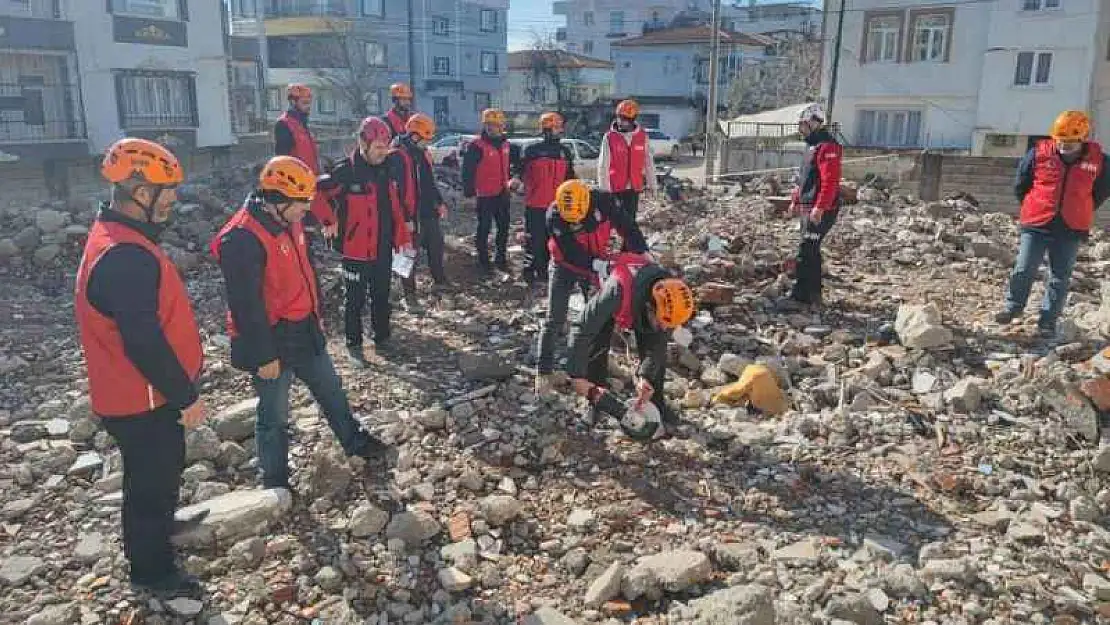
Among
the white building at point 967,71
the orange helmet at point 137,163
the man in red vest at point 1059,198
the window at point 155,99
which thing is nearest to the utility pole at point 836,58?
the white building at point 967,71

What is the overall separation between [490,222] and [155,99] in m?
17.8

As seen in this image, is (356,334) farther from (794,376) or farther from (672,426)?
(794,376)

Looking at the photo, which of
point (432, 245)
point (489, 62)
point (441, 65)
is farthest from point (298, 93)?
point (489, 62)

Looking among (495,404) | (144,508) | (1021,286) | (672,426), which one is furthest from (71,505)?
(1021,286)

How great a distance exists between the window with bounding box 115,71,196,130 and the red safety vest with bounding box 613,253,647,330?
21098 millimetres

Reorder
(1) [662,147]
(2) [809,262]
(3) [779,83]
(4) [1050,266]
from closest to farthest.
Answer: (4) [1050,266]
(2) [809,262]
(1) [662,147]
(3) [779,83]

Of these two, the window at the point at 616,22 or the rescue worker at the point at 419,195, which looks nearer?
the rescue worker at the point at 419,195

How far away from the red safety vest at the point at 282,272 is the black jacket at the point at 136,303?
579mm

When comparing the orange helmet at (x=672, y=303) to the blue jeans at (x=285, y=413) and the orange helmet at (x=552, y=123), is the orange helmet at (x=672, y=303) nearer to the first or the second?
the blue jeans at (x=285, y=413)

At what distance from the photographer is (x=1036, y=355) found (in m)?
5.46

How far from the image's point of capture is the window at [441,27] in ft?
122

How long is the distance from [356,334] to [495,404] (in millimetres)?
1474

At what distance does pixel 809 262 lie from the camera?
22.3ft

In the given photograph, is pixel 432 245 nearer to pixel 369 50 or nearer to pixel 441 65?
pixel 369 50
